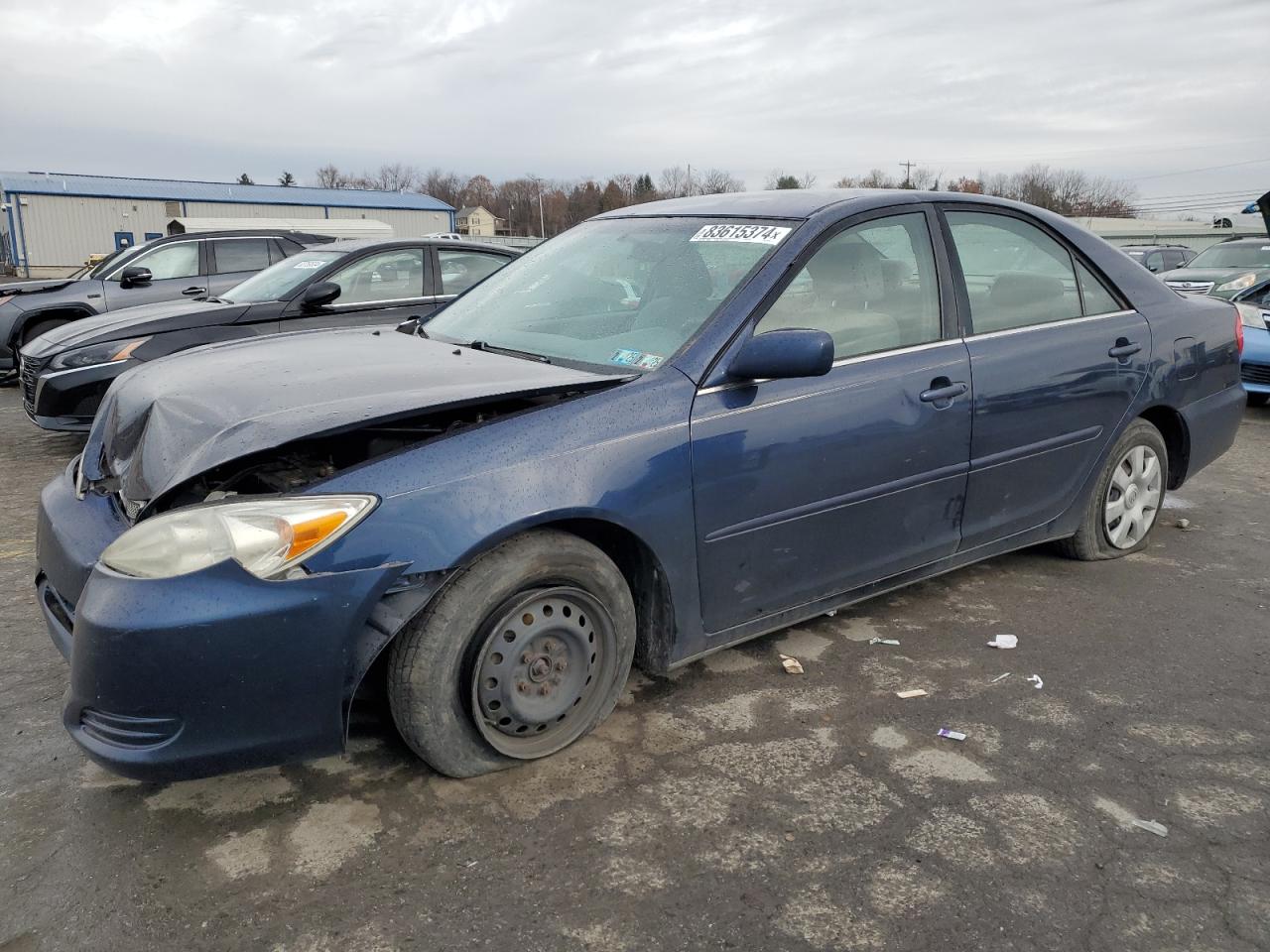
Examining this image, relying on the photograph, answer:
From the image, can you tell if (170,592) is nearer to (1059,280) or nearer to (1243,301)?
(1059,280)

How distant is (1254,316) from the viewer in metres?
7.73

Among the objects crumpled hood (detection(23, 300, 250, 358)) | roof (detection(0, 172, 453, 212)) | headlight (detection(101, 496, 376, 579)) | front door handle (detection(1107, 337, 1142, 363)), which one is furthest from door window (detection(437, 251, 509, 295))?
roof (detection(0, 172, 453, 212))

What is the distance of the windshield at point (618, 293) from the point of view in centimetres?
306

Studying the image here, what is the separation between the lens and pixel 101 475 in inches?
113

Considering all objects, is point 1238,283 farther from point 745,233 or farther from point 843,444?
point 843,444

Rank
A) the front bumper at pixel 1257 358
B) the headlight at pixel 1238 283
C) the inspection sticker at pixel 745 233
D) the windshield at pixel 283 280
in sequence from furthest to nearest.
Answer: the headlight at pixel 1238 283 < the front bumper at pixel 1257 358 < the windshield at pixel 283 280 < the inspection sticker at pixel 745 233

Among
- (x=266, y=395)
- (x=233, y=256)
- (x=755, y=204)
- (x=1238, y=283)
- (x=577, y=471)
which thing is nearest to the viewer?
(x=577, y=471)

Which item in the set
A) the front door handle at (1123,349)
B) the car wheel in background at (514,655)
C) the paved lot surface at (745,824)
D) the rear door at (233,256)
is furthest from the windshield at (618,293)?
the rear door at (233,256)

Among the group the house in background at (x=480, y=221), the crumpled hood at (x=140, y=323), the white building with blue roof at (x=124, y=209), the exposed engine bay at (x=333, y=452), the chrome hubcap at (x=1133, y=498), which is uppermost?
the house in background at (x=480, y=221)

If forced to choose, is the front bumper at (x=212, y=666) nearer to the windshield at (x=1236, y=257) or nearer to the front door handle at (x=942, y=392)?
the front door handle at (x=942, y=392)

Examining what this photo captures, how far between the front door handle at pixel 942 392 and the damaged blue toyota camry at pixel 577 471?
0.04 ft

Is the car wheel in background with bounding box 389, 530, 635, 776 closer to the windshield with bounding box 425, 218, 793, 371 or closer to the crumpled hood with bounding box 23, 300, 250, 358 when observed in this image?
the windshield with bounding box 425, 218, 793, 371

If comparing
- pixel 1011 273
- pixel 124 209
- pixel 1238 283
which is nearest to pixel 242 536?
pixel 1011 273

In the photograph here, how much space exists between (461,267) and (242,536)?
585cm
